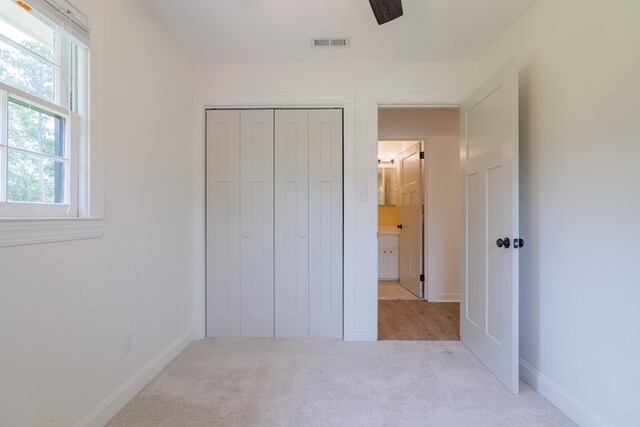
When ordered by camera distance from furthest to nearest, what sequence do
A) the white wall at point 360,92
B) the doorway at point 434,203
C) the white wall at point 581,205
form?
1. the doorway at point 434,203
2. the white wall at point 360,92
3. the white wall at point 581,205

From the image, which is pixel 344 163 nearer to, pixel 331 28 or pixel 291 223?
pixel 291 223

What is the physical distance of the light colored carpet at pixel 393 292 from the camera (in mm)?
3801

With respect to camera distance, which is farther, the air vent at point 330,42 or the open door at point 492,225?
the air vent at point 330,42

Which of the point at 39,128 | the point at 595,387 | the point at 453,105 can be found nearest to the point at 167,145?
the point at 39,128

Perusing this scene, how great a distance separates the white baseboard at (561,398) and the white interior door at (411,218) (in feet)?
6.30

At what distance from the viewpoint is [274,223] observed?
8.31 feet

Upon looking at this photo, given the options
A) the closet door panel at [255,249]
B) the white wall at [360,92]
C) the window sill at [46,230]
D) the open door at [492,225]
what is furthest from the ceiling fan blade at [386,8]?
the window sill at [46,230]

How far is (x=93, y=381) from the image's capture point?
144 cm

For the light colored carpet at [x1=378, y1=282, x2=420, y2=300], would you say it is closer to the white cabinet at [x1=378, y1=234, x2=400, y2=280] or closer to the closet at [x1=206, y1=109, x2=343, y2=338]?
the white cabinet at [x1=378, y1=234, x2=400, y2=280]

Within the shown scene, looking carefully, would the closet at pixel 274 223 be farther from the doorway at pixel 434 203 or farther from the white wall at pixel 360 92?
the doorway at pixel 434 203

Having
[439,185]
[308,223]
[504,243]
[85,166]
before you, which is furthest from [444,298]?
[85,166]

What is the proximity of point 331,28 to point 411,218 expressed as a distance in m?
2.71

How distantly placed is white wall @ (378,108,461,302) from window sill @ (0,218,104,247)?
3.05 metres

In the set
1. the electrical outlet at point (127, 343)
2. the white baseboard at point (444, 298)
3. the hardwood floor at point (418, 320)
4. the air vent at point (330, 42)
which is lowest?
the hardwood floor at point (418, 320)
